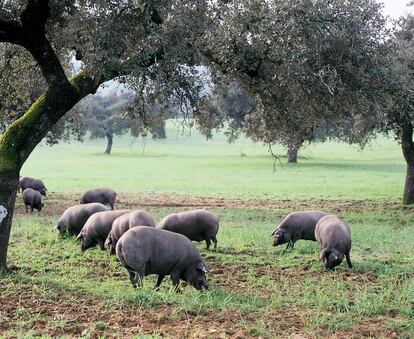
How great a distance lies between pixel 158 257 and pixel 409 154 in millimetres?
15822

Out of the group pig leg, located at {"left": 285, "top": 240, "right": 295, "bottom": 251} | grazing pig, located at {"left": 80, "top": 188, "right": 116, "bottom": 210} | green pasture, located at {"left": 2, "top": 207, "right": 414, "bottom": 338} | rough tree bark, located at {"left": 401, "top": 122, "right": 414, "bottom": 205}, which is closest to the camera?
green pasture, located at {"left": 2, "top": 207, "right": 414, "bottom": 338}

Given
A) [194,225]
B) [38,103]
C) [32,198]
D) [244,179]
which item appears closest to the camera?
[38,103]

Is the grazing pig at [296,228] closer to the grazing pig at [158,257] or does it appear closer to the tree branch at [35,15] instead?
the grazing pig at [158,257]

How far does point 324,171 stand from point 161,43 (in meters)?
36.8

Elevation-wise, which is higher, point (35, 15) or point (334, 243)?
point (35, 15)

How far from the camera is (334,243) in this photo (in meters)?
10.6

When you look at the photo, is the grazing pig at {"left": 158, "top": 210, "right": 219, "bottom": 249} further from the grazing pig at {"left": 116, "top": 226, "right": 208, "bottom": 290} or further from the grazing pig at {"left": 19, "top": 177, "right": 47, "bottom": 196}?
the grazing pig at {"left": 19, "top": 177, "right": 47, "bottom": 196}

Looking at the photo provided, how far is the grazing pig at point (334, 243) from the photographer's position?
10.4 meters

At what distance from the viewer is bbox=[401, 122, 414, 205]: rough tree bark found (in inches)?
849

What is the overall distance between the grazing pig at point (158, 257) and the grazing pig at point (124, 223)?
199 cm

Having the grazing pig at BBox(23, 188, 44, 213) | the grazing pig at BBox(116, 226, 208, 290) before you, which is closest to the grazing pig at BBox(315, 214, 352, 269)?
the grazing pig at BBox(116, 226, 208, 290)

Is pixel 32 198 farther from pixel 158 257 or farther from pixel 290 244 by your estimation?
pixel 158 257

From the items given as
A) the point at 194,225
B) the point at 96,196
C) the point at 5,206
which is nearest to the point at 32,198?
the point at 96,196

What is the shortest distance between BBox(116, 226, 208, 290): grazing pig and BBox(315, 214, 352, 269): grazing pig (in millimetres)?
2659
